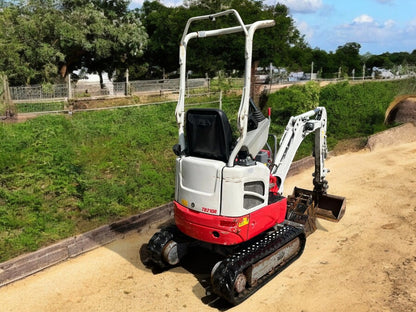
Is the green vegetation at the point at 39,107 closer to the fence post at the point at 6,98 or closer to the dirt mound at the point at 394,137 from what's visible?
the fence post at the point at 6,98

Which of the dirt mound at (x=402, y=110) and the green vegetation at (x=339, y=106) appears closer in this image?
the green vegetation at (x=339, y=106)

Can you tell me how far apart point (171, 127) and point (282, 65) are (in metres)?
21.2

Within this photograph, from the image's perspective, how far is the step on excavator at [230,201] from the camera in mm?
4441

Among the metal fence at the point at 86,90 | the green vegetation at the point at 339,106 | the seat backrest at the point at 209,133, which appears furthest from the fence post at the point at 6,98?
the green vegetation at the point at 339,106

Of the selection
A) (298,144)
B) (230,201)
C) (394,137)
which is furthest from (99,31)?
(230,201)

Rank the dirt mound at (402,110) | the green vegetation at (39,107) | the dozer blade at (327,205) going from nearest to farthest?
the dozer blade at (327,205) < the green vegetation at (39,107) < the dirt mound at (402,110)

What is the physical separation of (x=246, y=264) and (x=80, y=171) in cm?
519

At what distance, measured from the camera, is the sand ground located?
4645 millimetres

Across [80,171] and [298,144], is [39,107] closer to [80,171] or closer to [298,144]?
[80,171]

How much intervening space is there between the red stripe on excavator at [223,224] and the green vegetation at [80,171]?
251 cm

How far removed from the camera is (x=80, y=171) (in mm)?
8320

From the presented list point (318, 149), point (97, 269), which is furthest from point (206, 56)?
point (97, 269)

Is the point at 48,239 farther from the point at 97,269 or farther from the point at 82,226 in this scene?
the point at 97,269

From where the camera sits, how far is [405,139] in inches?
551
